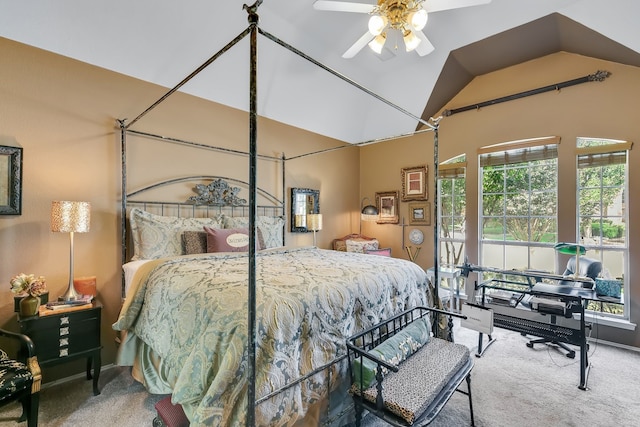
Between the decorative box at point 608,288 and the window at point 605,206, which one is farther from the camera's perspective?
the window at point 605,206

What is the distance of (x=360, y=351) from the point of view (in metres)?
1.52

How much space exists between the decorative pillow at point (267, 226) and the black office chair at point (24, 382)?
174 centimetres

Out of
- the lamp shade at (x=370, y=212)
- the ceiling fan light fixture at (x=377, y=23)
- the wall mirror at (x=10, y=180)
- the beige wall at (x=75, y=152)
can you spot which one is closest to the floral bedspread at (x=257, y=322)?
the beige wall at (x=75, y=152)

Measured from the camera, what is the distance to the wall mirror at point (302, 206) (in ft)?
14.2

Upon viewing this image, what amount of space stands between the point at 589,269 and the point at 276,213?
3537 mm

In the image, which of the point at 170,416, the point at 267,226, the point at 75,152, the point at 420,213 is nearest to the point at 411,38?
the point at 267,226

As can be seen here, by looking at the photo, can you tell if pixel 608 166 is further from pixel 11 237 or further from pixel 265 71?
pixel 11 237

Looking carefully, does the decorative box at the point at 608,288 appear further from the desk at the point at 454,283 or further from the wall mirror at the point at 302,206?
the wall mirror at the point at 302,206

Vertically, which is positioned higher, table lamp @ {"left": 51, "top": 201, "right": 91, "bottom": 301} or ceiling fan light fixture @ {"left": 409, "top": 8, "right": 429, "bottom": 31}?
ceiling fan light fixture @ {"left": 409, "top": 8, "right": 429, "bottom": 31}

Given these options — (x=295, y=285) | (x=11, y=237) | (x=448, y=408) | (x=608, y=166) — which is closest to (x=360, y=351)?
(x=295, y=285)

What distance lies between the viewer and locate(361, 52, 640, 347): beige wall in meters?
3.03

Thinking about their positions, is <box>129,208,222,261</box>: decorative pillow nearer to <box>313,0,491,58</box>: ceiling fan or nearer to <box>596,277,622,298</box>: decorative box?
<box>313,0,491,58</box>: ceiling fan

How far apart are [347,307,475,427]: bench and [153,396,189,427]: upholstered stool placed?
0.92 metres

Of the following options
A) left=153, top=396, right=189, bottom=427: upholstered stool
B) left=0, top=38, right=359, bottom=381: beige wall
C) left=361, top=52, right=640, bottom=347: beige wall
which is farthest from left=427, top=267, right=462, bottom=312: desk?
left=0, top=38, right=359, bottom=381: beige wall
